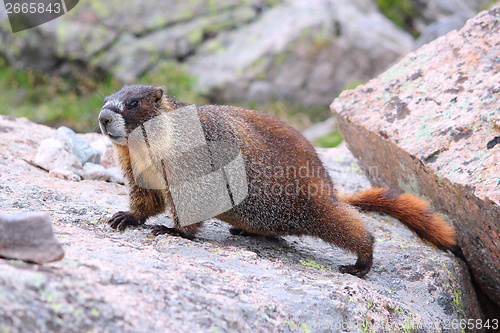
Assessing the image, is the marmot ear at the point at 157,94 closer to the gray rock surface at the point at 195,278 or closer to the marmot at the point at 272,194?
the marmot at the point at 272,194

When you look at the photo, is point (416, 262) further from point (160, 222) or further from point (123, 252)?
point (123, 252)

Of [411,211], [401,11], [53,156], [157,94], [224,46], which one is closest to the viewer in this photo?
[157,94]

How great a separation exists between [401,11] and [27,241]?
12.0 meters

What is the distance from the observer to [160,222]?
4.59 meters

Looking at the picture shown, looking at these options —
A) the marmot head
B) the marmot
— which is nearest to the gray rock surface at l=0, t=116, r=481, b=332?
the marmot

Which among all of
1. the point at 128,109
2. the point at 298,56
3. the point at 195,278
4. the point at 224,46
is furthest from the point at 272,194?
the point at 224,46

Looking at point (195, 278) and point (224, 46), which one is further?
point (224, 46)

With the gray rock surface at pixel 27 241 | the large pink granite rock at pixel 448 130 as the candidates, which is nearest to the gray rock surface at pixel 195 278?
the gray rock surface at pixel 27 241

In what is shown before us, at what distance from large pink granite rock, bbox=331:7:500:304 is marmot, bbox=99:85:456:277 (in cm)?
36

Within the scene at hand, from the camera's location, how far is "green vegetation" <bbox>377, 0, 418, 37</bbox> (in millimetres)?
12523

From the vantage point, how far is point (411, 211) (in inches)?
181

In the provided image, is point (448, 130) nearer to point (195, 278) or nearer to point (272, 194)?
point (272, 194)

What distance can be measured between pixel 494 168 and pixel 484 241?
2.12 feet

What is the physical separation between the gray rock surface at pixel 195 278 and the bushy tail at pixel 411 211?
207mm
